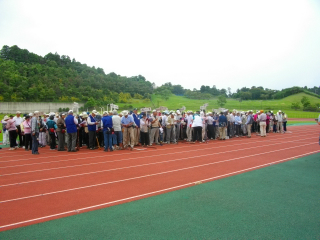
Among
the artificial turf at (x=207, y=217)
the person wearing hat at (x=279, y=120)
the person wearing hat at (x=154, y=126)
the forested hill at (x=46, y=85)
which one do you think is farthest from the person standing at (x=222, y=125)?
the forested hill at (x=46, y=85)

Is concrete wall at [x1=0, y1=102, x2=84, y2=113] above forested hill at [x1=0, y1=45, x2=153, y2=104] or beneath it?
beneath

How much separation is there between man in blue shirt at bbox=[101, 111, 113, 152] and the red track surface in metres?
1.25

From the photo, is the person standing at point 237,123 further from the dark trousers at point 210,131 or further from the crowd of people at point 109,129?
the dark trousers at point 210,131

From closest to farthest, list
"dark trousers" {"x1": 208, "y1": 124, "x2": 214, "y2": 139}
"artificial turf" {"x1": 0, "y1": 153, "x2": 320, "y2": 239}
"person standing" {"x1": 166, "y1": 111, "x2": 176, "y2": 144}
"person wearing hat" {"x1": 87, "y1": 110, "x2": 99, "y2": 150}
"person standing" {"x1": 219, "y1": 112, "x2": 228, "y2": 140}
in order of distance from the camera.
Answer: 1. "artificial turf" {"x1": 0, "y1": 153, "x2": 320, "y2": 239}
2. "person wearing hat" {"x1": 87, "y1": 110, "x2": 99, "y2": 150}
3. "person standing" {"x1": 166, "y1": 111, "x2": 176, "y2": 144}
4. "person standing" {"x1": 219, "y1": 112, "x2": 228, "y2": 140}
5. "dark trousers" {"x1": 208, "y1": 124, "x2": 214, "y2": 139}

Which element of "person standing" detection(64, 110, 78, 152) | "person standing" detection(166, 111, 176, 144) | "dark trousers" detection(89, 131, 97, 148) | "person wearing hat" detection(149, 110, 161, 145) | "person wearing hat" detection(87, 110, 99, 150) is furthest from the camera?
"person standing" detection(166, 111, 176, 144)

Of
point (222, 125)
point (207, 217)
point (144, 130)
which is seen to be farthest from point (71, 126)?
point (222, 125)

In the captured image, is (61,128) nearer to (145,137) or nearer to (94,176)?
(145,137)

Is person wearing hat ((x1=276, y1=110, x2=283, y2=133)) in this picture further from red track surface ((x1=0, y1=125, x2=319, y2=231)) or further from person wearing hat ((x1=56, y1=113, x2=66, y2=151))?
person wearing hat ((x1=56, y1=113, x2=66, y2=151))

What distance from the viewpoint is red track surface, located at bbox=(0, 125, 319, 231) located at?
4738mm

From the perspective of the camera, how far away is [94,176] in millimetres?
6855

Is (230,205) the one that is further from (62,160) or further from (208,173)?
(62,160)

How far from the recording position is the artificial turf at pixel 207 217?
3582mm

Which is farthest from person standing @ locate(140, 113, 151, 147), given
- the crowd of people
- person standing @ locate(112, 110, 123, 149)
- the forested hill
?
the forested hill

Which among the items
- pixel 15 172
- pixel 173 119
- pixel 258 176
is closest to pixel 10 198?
pixel 15 172
